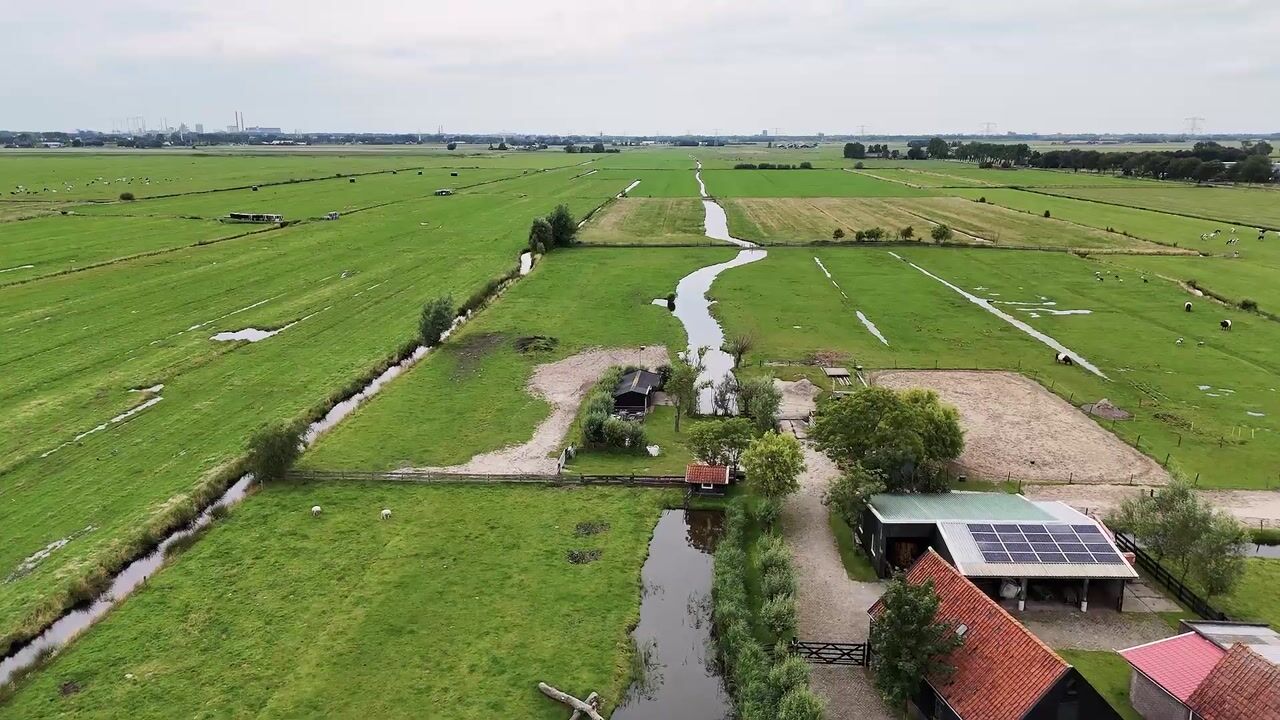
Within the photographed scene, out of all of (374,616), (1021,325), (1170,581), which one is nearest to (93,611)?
(374,616)

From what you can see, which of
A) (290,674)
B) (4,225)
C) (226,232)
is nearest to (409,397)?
(290,674)

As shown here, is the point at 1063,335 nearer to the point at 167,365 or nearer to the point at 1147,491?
the point at 1147,491

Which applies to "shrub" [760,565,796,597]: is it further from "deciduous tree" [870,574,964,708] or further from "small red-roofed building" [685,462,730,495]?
"small red-roofed building" [685,462,730,495]

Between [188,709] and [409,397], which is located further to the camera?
[409,397]

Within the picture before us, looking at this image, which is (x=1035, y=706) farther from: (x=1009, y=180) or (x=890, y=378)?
(x=1009, y=180)

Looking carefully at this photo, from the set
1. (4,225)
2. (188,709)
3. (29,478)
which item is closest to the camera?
(188,709)

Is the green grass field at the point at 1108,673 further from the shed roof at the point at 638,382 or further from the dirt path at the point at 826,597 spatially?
the shed roof at the point at 638,382
